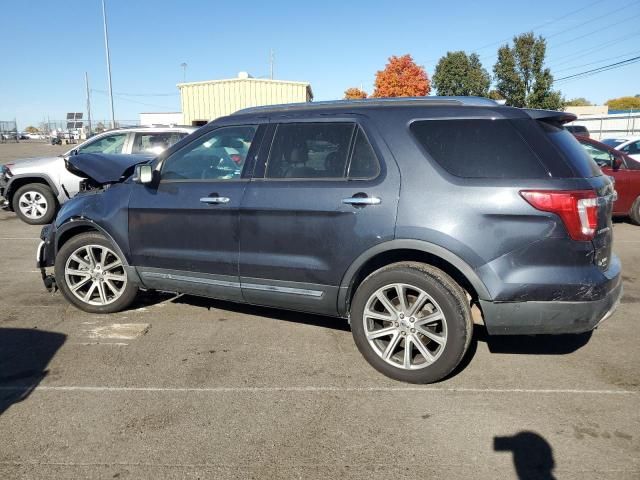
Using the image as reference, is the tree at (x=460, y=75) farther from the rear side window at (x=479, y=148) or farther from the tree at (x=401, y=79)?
the rear side window at (x=479, y=148)

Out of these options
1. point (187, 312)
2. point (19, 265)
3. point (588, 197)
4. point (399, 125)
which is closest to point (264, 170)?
point (399, 125)

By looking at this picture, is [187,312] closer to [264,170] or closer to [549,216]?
[264,170]

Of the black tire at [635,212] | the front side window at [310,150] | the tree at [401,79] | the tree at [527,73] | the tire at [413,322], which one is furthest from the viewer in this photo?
the tree at [401,79]

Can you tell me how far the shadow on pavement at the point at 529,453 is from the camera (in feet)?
8.39

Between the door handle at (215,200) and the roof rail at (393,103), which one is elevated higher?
the roof rail at (393,103)

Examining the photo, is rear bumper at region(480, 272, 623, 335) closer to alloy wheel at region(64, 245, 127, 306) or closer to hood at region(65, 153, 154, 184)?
alloy wheel at region(64, 245, 127, 306)

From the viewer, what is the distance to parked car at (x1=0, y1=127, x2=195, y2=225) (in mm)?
9438

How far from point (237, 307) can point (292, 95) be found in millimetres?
24453

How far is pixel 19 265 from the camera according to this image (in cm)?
681

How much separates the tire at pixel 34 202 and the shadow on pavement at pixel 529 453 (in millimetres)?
9543

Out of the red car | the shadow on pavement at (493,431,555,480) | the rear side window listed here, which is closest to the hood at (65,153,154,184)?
the rear side window

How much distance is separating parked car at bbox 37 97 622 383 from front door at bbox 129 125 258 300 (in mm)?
12

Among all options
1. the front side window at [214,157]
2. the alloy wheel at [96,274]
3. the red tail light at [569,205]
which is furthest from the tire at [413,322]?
the alloy wheel at [96,274]

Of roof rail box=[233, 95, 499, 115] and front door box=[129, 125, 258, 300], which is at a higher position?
roof rail box=[233, 95, 499, 115]
